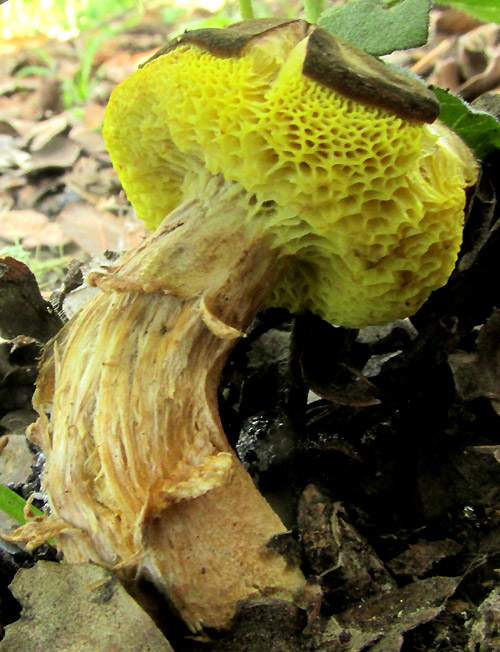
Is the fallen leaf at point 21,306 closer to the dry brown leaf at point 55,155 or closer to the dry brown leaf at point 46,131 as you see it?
the dry brown leaf at point 55,155

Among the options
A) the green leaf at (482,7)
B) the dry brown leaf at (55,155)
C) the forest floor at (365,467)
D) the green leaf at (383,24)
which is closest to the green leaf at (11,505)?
the forest floor at (365,467)

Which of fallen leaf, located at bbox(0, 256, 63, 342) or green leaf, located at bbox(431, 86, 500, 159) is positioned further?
fallen leaf, located at bbox(0, 256, 63, 342)

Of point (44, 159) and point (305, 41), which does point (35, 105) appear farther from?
point (305, 41)

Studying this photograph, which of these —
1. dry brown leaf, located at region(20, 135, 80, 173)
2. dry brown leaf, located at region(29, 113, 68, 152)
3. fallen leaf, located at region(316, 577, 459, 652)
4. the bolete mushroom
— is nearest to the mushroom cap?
the bolete mushroom

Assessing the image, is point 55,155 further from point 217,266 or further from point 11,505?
point 11,505

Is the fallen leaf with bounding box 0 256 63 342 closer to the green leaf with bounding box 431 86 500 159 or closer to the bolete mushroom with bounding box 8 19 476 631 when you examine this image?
the bolete mushroom with bounding box 8 19 476 631

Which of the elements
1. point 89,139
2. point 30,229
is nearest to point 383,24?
point 30,229
